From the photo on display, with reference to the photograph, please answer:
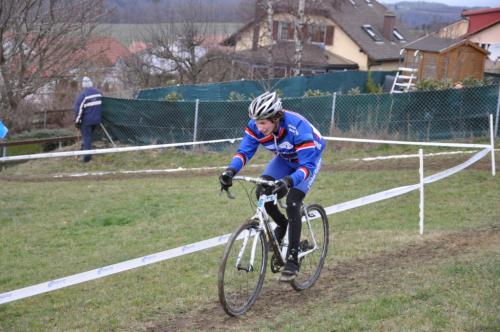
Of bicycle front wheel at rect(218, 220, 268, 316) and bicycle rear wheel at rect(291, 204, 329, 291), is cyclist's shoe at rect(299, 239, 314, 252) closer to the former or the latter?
bicycle rear wheel at rect(291, 204, 329, 291)

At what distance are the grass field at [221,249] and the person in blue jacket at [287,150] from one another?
809 millimetres

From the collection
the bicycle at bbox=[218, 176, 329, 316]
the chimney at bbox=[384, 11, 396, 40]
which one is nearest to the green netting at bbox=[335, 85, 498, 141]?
the bicycle at bbox=[218, 176, 329, 316]

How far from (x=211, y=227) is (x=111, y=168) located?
7575mm

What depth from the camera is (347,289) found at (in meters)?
6.52

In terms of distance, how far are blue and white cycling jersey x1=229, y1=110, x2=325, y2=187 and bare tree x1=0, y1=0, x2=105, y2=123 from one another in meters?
18.0

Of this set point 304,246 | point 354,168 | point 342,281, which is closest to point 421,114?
point 354,168

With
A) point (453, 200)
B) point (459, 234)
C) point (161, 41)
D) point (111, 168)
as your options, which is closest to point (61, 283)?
point (459, 234)

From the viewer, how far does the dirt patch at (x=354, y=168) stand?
14.0 m

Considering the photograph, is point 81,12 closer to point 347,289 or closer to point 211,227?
point 211,227

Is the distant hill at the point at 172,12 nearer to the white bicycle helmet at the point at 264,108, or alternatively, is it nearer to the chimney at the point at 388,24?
the chimney at the point at 388,24

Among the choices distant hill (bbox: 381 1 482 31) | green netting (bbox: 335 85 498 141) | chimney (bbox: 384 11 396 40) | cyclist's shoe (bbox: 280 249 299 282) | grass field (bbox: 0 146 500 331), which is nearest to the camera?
grass field (bbox: 0 146 500 331)

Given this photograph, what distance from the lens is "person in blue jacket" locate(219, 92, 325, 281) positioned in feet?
18.6

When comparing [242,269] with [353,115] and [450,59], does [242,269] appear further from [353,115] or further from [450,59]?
[450,59]

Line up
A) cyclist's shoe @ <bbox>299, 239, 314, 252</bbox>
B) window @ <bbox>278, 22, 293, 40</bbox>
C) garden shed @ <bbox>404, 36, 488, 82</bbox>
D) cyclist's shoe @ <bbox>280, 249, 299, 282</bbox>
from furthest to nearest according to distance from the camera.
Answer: window @ <bbox>278, 22, 293, 40</bbox> → garden shed @ <bbox>404, 36, 488, 82</bbox> → cyclist's shoe @ <bbox>299, 239, 314, 252</bbox> → cyclist's shoe @ <bbox>280, 249, 299, 282</bbox>
